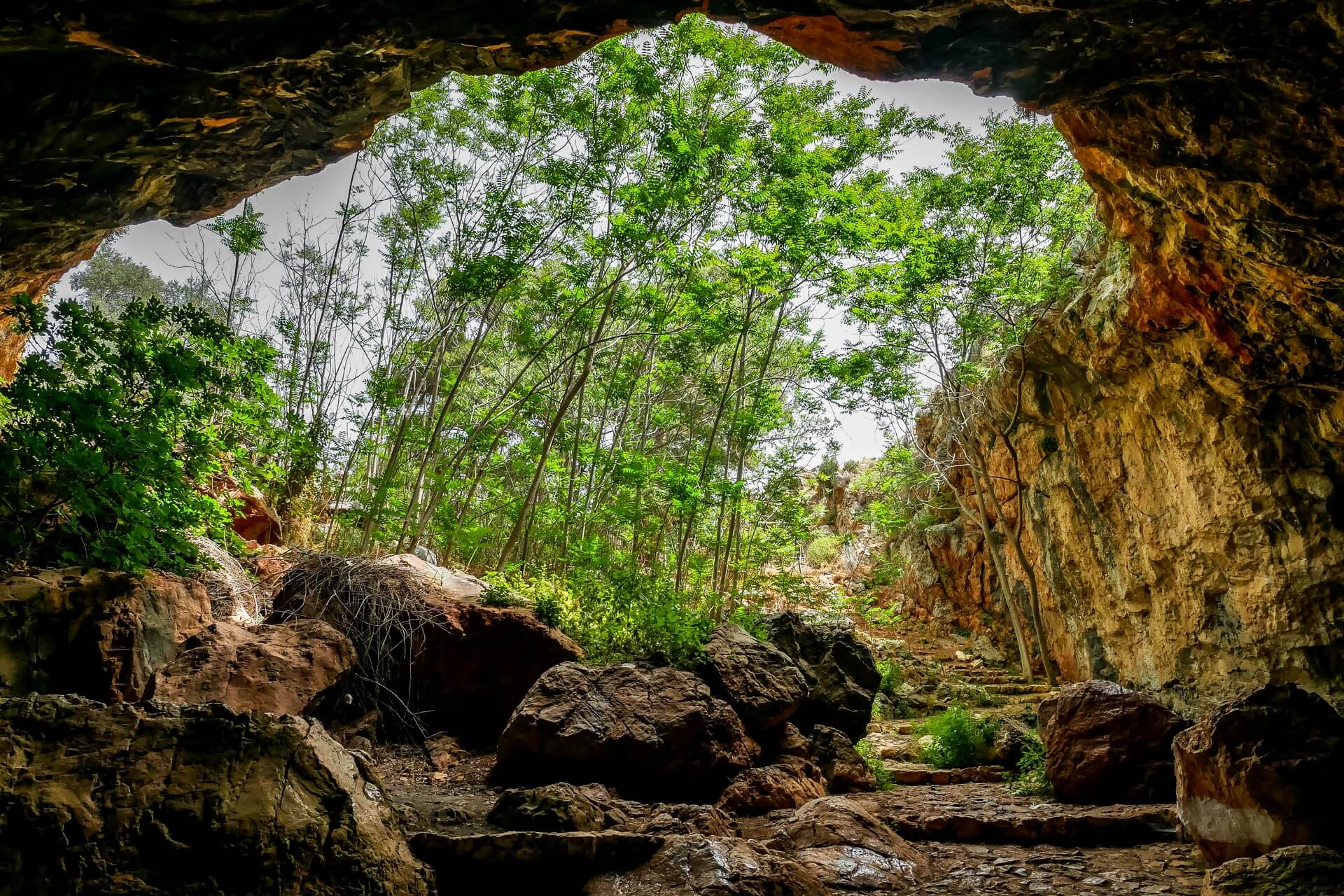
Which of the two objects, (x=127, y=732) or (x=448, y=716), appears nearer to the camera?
(x=127, y=732)

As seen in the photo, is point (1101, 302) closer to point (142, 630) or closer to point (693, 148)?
point (693, 148)

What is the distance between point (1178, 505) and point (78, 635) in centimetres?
1172

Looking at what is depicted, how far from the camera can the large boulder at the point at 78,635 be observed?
145 inches

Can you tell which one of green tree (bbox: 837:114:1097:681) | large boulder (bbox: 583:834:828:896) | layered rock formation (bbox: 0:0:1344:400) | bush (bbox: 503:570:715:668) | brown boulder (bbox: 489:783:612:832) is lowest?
large boulder (bbox: 583:834:828:896)

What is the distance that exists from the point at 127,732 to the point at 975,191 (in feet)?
46.8

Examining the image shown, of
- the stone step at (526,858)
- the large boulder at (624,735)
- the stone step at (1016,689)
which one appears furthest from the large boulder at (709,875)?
the stone step at (1016,689)

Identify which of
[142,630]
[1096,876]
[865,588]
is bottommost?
[1096,876]

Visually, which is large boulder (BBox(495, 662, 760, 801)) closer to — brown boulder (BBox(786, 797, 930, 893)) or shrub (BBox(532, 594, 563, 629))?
brown boulder (BBox(786, 797, 930, 893))

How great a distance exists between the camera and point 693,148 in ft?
31.4

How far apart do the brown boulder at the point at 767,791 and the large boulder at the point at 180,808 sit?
3.09 meters

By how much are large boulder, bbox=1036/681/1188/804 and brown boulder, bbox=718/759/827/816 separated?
2.43 m

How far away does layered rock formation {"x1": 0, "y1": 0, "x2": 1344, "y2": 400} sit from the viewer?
388 centimetres

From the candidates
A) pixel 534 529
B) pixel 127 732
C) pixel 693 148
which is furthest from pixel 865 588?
pixel 127 732

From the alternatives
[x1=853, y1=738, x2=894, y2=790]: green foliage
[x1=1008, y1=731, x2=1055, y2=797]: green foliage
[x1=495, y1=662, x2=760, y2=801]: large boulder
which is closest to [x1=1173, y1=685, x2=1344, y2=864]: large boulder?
[x1=1008, y1=731, x2=1055, y2=797]: green foliage
